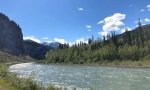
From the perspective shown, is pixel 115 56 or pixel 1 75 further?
pixel 115 56

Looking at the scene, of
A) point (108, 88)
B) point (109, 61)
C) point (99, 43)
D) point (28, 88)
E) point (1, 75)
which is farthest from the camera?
point (99, 43)

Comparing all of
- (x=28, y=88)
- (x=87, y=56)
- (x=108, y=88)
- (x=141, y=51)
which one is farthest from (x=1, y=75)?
(x=87, y=56)

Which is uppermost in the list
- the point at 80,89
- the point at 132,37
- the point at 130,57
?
the point at 132,37

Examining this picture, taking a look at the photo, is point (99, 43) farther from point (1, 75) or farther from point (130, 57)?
point (1, 75)

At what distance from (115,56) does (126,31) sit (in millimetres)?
34791

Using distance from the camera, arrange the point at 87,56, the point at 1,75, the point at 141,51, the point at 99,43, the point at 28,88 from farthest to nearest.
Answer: the point at 99,43
the point at 87,56
the point at 141,51
the point at 1,75
the point at 28,88

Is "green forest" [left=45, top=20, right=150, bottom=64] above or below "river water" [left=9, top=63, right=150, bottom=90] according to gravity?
above

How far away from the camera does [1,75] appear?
3619 centimetres

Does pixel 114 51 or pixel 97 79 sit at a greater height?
pixel 114 51

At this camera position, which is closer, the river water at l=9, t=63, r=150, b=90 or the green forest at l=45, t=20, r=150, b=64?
the river water at l=9, t=63, r=150, b=90

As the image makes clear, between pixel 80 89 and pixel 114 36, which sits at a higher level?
pixel 114 36

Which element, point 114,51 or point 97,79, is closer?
point 97,79

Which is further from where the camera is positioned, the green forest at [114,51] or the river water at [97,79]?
the green forest at [114,51]

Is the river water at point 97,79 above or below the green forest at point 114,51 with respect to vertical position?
below
